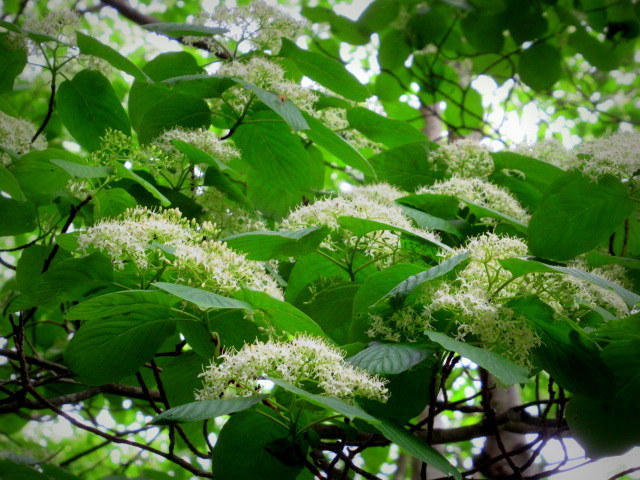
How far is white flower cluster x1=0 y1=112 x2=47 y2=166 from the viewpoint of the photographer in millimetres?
1536

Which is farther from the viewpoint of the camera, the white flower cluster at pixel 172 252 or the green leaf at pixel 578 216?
the green leaf at pixel 578 216

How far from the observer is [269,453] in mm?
1133

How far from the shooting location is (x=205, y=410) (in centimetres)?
94

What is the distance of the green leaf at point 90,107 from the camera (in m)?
1.74

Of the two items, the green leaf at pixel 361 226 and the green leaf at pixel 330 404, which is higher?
the green leaf at pixel 361 226

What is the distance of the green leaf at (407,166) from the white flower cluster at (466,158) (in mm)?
36

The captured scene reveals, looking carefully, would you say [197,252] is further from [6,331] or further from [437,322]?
[6,331]

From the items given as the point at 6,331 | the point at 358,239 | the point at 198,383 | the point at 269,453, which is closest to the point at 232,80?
the point at 358,239

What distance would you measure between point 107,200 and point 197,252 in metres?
0.46

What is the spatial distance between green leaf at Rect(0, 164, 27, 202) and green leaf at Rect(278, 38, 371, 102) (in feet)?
2.88

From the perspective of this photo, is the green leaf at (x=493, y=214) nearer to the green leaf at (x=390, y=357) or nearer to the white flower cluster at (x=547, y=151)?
the green leaf at (x=390, y=357)

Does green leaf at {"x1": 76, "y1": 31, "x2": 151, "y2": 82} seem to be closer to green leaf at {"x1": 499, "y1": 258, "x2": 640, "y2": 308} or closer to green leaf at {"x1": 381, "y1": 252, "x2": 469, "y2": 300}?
green leaf at {"x1": 381, "y1": 252, "x2": 469, "y2": 300}

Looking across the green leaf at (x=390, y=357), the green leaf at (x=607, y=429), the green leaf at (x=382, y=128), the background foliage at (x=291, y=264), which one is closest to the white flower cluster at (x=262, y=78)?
the background foliage at (x=291, y=264)

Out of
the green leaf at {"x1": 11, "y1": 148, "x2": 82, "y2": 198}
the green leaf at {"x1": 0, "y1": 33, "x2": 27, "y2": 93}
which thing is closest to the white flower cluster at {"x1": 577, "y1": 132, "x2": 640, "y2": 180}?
the green leaf at {"x1": 11, "y1": 148, "x2": 82, "y2": 198}
